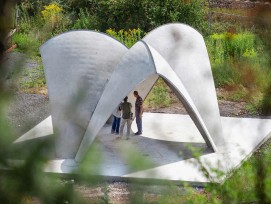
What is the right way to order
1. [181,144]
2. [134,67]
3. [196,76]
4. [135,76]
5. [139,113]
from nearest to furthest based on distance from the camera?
[135,76]
[134,67]
[196,76]
[181,144]
[139,113]

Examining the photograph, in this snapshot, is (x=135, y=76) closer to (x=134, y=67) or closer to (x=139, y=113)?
(x=134, y=67)

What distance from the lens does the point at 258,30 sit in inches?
55.8

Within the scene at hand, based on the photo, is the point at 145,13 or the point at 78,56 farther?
the point at 145,13

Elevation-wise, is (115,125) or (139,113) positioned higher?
(139,113)

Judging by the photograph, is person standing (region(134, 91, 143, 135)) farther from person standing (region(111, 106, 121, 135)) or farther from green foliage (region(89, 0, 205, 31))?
green foliage (region(89, 0, 205, 31))

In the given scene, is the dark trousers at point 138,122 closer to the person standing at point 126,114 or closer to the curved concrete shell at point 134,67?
the person standing at point 126,114

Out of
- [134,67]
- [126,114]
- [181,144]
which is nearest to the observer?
[134,67]

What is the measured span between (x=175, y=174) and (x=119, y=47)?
2.66 m

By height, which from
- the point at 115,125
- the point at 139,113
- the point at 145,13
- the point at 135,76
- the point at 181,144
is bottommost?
the point at 181,144

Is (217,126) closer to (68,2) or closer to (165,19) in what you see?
(165,19)

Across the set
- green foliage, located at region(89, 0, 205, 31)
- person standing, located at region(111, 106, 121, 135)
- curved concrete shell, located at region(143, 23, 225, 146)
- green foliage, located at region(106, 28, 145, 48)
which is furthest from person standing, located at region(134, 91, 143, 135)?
green foliage, located at region(89, 0, 205, 31)

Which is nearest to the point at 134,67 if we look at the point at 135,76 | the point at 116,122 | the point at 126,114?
the point at 135,76

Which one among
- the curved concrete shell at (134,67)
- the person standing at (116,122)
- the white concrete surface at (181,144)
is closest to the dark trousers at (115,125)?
the person standing at (116,122)

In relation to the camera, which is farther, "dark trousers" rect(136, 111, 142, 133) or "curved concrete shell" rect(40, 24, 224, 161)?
"dark trousers" rect(136, 111, 142, 133)
